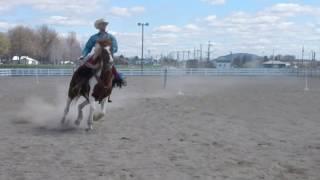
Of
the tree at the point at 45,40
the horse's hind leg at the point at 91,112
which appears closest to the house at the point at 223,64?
the tree at the point at 45,40

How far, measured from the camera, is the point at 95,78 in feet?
34.9

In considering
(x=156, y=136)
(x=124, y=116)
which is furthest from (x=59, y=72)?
(x=156, y=136)

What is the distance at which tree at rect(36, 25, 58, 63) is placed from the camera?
11156 cm

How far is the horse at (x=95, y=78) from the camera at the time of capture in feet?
34.2

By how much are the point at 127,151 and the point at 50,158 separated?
1.24 m

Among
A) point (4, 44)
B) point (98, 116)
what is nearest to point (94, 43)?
point (98, 116)

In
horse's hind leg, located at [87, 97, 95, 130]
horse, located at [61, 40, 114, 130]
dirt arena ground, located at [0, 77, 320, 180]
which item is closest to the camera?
dirt arena ground, located at [0, 77, 320, 180]

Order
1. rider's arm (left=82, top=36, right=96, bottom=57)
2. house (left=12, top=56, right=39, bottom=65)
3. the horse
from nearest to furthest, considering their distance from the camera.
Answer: the horse, rider's arm (left=82, top=36, right=96, bottom=57), house (left=12, top=56, right=39, bottom=65)

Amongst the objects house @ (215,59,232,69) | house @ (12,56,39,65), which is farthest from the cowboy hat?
house @ (12,56,39,65)

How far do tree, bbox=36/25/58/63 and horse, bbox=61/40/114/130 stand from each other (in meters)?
102

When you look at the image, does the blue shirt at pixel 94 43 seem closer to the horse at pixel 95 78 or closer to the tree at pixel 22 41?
the horse at pixel 95 78

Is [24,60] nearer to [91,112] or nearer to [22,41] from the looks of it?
[22,41]

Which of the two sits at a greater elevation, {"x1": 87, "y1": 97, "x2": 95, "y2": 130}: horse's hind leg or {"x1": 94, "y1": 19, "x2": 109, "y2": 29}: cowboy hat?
{"x1": 94, "y1": 19, "x2": 109, "y2": 29}: cowboy hat

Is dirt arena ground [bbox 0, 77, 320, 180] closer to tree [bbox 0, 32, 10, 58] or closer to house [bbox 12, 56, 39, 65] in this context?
tree [bbox 0, 32, 10, 58]
